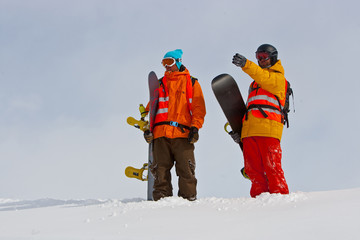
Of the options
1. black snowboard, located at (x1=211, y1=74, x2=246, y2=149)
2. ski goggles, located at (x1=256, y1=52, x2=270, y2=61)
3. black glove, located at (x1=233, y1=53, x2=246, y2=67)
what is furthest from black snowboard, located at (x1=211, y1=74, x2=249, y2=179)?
black glove, located at (x1=233, y1=53, x2=246, y2=67)

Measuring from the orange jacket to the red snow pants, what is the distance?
73cm

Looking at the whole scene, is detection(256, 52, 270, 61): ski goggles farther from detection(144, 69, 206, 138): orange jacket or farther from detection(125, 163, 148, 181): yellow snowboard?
detection(125, 163, 148, 181): yellow snowboard

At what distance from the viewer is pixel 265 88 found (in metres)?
4.19

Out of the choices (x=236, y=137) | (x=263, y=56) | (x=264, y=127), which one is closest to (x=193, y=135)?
(x=236, y=137)

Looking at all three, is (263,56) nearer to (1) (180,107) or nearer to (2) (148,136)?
(1) (180,107)

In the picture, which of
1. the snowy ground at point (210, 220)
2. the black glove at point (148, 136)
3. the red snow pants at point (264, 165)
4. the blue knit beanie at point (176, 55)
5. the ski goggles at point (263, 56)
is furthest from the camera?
the blue knit beanie at point (176, 55)

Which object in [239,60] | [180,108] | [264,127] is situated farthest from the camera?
[180,108]

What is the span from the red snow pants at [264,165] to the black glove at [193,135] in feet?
2.00

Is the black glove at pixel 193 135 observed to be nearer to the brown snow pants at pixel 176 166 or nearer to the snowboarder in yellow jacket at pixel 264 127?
the brown snow pants at pixel 176 166

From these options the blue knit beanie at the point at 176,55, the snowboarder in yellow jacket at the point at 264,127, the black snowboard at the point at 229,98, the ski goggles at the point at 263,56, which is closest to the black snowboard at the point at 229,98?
the black snowboard at the point at 229,98

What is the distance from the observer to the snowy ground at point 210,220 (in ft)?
8.41

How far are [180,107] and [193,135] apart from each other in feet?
1.39

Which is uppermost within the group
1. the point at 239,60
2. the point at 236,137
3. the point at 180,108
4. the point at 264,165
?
the point at 239,60

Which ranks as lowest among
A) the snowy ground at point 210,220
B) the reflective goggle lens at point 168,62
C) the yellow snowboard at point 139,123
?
the snowy ground at point 210,220
